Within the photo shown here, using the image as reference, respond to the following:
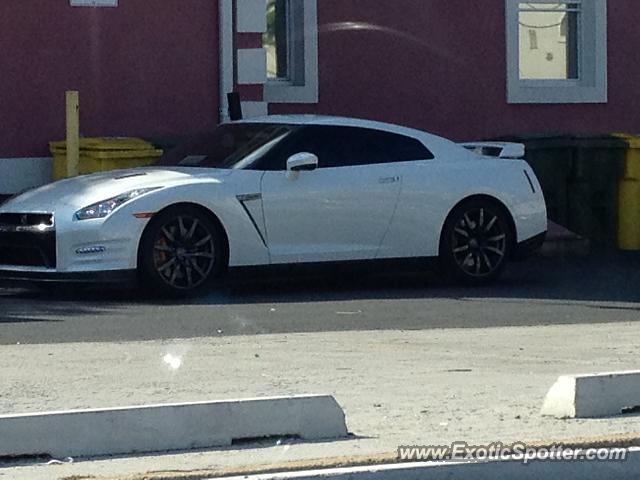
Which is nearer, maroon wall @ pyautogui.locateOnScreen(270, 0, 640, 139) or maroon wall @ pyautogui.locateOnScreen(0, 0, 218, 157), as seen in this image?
maroon wall @ pyautogui.locateOnScreen(0, 0, 218, 157)

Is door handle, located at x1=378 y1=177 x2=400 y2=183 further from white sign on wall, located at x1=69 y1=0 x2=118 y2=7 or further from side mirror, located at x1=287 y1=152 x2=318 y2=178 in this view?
white sign on wall, located at x1=69 y1=0 x2=118 y2=7

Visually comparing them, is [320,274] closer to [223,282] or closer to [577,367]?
[223,282]

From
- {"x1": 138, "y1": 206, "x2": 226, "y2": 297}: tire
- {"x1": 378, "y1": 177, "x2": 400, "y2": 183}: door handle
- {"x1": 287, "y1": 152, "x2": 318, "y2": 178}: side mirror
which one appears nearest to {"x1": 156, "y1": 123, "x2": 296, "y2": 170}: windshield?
{"x1": 287, "y1": 152, "x2": 318, "y2": 178}: side mirror

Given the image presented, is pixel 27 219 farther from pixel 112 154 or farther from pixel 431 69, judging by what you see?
pixel 431 69

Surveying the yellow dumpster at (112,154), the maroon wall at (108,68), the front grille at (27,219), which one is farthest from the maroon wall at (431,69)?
the front grille at (27,219)

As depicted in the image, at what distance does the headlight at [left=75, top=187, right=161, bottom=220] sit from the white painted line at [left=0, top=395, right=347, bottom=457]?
5.32 meters

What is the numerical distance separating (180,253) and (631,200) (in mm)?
6321

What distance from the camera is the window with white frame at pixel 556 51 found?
19234mm

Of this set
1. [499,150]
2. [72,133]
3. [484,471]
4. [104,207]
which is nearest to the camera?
[484,471]

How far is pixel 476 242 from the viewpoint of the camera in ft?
46.3

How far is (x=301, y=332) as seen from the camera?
1121 centimetres

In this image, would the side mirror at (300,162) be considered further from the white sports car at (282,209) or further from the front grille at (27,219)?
the front grille at (27,219)

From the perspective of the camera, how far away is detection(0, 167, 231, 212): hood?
12.8m

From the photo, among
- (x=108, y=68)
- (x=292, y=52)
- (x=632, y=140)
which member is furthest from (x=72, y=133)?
(x=632, y=140)
